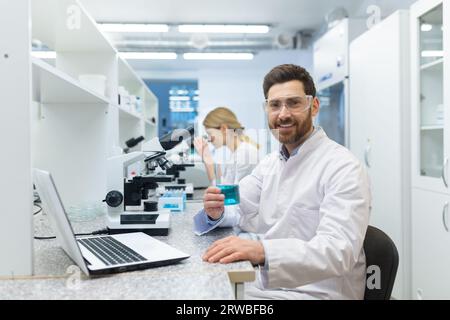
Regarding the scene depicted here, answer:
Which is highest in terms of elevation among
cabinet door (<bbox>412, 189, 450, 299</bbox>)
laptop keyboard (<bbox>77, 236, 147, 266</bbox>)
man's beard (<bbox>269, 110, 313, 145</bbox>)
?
man's beard (<bbox>269, 110, 313, 145</bbox>)

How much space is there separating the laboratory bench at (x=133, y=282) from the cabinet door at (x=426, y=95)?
1.55 meters

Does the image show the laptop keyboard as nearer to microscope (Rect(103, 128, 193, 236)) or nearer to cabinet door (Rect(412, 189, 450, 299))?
microscope (Rect(103, 128, 193, 236))

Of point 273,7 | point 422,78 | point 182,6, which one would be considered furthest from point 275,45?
point 422,78

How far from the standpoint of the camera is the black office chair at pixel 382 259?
3.29 ft

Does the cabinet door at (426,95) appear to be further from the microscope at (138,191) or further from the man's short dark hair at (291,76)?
the microscope at (138,191)

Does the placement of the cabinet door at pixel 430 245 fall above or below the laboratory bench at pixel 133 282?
below

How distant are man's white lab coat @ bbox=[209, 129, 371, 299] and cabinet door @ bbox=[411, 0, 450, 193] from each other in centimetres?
106

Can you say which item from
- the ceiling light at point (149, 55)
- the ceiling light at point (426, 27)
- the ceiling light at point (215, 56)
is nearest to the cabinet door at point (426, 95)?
the ceiling light at point (426, 27)

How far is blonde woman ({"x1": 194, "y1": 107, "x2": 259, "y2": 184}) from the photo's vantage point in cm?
162

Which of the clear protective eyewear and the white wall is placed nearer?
the clear protective eyewear

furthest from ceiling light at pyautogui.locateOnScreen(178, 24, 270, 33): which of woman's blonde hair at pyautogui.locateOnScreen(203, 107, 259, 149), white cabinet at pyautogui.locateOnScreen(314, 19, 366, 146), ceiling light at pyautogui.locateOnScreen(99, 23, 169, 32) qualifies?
woman's blonde hair at pyautogui.locateOnScreen(203, 107, 259, 149)

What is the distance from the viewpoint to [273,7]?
4.23 meters

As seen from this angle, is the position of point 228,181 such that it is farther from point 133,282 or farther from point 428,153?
point 428,153

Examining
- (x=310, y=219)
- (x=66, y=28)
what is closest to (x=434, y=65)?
(x=310, y=219)
